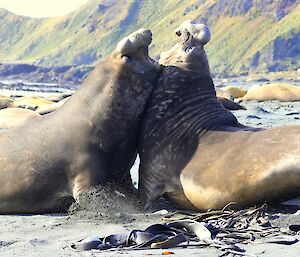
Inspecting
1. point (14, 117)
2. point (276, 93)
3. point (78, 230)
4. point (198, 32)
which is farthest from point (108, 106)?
point (276, 93)

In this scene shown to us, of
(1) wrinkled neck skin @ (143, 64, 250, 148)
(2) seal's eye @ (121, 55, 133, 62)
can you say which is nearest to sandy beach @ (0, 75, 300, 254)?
(1) wrinkled neck skin @ (143, 64, 250, 148)

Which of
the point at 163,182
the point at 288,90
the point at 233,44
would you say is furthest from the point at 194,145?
the point at 233,44

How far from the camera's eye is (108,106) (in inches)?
251

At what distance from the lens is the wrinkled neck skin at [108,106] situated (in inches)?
247

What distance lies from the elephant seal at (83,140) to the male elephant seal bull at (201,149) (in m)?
0.18

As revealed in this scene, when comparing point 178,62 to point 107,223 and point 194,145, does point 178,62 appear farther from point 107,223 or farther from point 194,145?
point 107,223

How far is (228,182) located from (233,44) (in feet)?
522

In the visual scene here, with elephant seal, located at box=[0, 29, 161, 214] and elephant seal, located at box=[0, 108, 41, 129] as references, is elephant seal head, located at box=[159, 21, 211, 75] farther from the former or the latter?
elephant seal, located at box=[0, 108, 41, 129]

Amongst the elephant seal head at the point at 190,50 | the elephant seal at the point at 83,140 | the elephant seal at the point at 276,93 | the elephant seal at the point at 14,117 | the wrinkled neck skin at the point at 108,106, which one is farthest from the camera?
the elephant seal at the point at 276,93

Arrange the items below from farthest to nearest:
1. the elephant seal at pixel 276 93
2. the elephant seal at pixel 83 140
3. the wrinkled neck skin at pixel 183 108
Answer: the elephant seal at pixel 276 93
the wrinkled neck skin at pixel 183 108
the elephant seal at pixel 83 140

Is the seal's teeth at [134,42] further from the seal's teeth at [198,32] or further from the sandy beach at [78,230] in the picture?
the sandy beach at [78,230]

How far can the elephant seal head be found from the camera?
21.8ft

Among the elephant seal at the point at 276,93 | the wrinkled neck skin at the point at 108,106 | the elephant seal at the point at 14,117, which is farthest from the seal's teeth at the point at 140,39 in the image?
the elephant seal at the point at 276,93

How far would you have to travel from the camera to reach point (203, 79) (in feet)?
22.0
